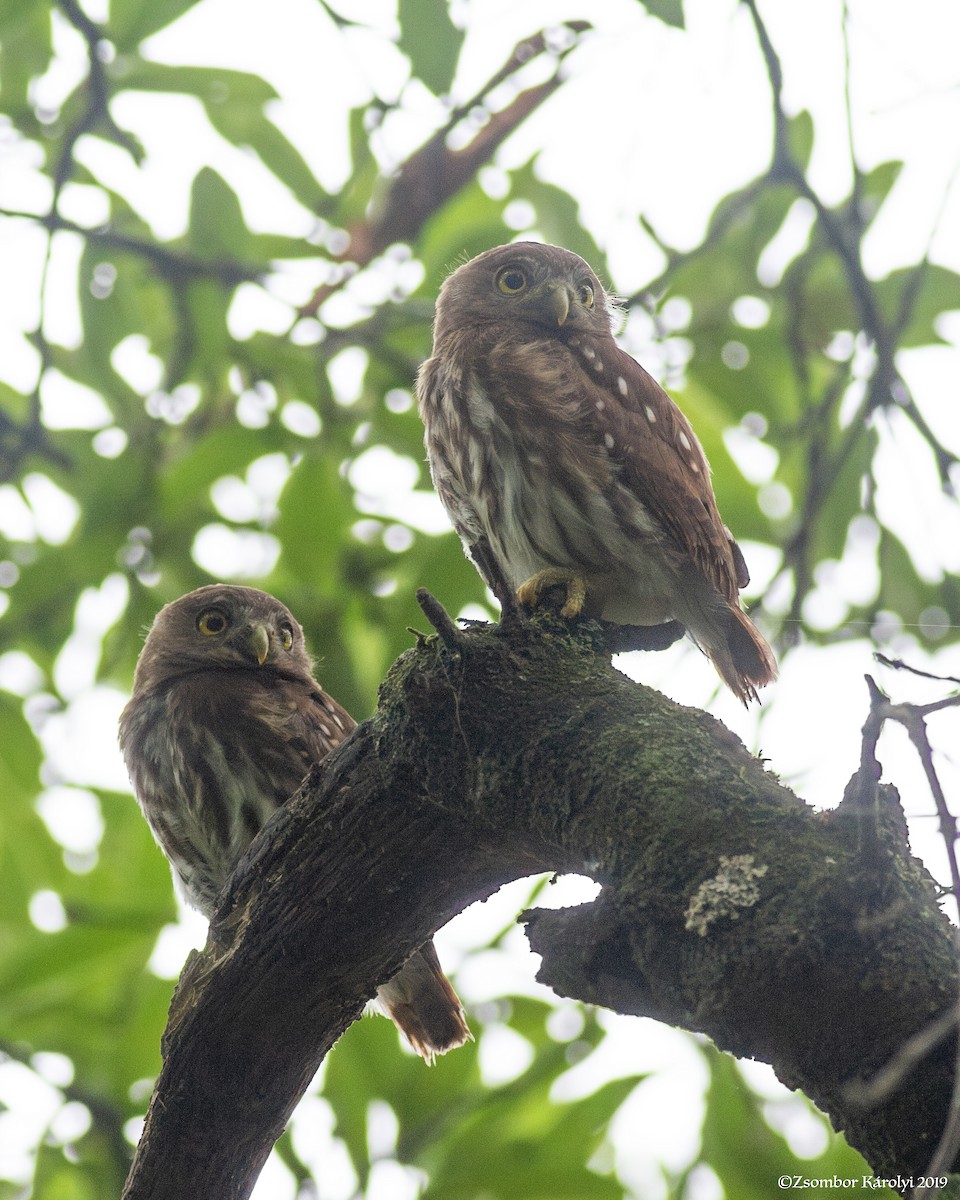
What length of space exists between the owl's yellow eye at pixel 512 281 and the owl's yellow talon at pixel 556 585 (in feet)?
4.17

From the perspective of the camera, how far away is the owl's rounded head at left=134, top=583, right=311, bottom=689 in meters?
4.70

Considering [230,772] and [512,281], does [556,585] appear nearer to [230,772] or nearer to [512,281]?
[230,772]

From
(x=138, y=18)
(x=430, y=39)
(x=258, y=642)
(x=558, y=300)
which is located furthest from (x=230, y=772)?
(x=138, y=18)

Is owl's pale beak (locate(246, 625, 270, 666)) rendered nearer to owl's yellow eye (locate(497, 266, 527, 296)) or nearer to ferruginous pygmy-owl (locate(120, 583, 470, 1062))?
ferruginous pygmy-owl (locate(120, 583, 470, 1062))

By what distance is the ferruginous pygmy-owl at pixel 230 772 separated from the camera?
159 inches

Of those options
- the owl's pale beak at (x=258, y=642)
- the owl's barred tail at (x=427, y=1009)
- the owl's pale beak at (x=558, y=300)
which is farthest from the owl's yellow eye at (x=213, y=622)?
the owl's pale beak at (x=558, y=300)

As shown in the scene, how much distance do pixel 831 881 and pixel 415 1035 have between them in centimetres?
259

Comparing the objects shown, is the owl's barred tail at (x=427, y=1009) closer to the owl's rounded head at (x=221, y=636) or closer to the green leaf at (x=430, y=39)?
the owl's rounded head at (x=221, y=636)

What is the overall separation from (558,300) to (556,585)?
118 cm

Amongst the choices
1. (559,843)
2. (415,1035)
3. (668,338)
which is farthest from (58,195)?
(559,843)

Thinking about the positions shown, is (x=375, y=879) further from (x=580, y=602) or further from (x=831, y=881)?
(x=580, y=602)

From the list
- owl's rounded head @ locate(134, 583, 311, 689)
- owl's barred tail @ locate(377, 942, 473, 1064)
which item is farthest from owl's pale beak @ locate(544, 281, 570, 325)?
owl's barred tail @ locate(377, 942, 473, 1064)

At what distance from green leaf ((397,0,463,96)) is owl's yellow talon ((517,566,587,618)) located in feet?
4.94

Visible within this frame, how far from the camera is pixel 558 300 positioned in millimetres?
4312
